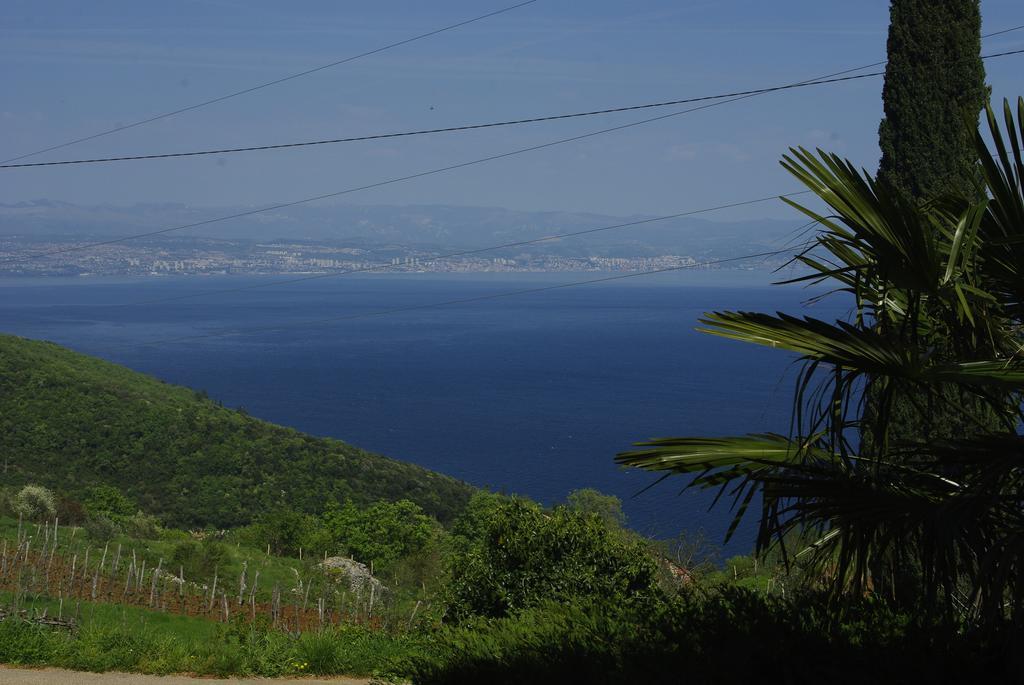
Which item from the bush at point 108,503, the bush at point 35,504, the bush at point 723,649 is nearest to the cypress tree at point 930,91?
the bush at point 723,649

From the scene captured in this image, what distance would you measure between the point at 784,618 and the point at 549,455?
71688 mm

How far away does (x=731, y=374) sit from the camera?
120 metres

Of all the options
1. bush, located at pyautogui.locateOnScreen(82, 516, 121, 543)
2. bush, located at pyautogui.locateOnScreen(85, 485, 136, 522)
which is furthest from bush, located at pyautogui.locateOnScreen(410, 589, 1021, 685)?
bush, located at pyautogui.locateOnScreen(85, 485, 136, 522)

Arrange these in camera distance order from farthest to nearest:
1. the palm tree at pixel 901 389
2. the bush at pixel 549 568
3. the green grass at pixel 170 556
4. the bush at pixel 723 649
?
the green grass at pixel 170 556, the bush at pixel 549 568, the bush at pixel 723 649, the palm tree at pixel 901 389

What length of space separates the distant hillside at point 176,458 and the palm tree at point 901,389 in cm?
4047

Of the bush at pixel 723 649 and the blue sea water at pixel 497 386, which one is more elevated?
the bush at pixel 723 649

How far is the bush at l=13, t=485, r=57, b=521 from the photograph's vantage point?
29.7 m

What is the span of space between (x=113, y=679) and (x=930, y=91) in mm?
10677

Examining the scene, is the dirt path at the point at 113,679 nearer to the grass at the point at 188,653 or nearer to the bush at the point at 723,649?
the grass at the point at 188,653

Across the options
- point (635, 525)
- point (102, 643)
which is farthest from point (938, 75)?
point (635, 525)

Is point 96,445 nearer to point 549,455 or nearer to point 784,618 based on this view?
point 549,455

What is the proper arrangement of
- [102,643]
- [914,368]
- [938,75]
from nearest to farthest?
[914,368] < [102,643] < [938,75]

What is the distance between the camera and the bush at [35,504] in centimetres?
2970

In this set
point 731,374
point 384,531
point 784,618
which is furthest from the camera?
point 731,374
